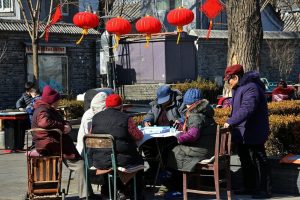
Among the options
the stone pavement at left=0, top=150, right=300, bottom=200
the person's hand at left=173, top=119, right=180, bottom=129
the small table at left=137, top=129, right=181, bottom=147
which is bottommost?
the stone pavement at left=0, top=150, right=300, bottom=200

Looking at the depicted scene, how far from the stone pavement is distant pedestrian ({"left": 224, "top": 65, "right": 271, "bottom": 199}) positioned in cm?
25

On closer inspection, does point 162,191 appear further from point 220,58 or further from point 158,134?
point 220,58

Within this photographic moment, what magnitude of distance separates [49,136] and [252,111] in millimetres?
2685

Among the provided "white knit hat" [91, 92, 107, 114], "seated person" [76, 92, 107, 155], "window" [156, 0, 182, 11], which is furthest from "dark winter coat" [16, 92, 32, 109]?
"window" [156, 0, 182, 11]

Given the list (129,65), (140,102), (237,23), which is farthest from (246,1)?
(129,65)

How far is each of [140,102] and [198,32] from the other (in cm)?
519

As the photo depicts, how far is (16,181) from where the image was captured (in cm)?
1092

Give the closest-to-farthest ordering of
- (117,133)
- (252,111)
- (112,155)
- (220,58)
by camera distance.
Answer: (112,155) < (117,133) < (252,111) < (220,58)

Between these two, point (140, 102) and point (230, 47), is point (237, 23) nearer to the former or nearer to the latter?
point (230, 47)

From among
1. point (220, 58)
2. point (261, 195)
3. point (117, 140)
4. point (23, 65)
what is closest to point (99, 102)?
point (117, 140)

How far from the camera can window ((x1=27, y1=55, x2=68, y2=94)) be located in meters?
24.6

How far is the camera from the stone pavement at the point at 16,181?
371 inches

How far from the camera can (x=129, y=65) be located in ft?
103

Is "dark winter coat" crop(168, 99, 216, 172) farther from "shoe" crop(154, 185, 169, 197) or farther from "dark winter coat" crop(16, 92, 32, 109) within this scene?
"dark winter coat" crop(16, 92, 32, 109)
